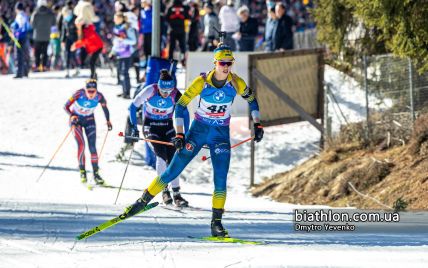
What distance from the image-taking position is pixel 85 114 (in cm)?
1930

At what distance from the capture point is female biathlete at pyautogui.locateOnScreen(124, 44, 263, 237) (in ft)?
39.8

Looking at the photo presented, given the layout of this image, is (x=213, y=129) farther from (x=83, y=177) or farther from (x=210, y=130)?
(x=83, y=177)

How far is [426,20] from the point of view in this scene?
16062 mm

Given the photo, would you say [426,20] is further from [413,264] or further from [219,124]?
[413,264]

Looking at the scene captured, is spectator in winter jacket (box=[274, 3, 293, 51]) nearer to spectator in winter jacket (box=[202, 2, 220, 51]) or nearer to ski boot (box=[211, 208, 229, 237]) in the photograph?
spectator in winter jacket (box=[202, 2, 220, 51])

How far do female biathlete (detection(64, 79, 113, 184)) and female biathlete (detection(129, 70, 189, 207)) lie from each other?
2.61 meters

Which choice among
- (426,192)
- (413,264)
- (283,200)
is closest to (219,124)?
(413,264)

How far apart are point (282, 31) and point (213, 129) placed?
467 inches

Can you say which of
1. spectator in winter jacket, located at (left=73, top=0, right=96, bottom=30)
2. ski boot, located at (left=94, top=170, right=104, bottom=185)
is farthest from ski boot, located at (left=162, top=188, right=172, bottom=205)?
spectator in winter jacket, located at (left=73, top=0, right=96, bottom=30)

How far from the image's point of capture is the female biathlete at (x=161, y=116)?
628 inches

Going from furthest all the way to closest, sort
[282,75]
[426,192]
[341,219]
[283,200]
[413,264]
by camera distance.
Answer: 1. [282,75]
2. [283,200]
3. [426,192]
4. [341,219]
5. [413,264]

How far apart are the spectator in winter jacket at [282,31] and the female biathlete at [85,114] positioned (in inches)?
234

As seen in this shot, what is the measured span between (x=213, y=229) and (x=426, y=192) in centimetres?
501

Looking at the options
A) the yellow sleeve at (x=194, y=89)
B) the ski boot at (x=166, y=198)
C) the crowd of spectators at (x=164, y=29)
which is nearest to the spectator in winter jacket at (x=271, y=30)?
the crowd of spectators at (x=164, y=29)
